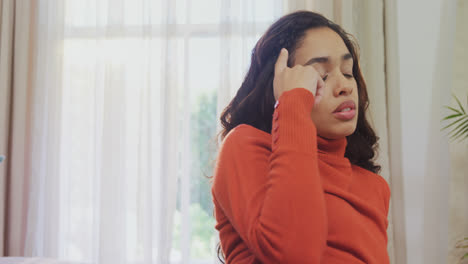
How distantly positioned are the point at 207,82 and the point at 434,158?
1.38 m

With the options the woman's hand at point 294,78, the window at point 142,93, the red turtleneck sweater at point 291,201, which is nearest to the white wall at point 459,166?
the window at point 142,93

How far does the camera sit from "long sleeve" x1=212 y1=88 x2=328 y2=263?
59 cm

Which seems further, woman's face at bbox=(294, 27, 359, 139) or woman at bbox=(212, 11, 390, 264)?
woman's face at bbox=(294, 27, 359, 139)

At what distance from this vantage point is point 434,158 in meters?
2.30

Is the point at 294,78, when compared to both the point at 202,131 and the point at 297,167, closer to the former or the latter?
the point at 297,167

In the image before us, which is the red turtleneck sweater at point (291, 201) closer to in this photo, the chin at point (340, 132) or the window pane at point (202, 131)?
the chin at point (340, 132)

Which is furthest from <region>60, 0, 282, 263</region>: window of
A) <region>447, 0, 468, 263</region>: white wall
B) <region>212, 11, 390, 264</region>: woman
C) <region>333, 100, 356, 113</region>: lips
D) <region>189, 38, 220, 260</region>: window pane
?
<region>333, 100, 356, 113</region>: lips

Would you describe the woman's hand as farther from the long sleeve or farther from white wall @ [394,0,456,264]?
white wall @ [394,0,456,264]

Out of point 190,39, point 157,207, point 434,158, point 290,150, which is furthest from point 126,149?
point 290,150

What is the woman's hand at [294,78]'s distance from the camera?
712 mm

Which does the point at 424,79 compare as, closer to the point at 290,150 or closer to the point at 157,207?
the point at 157,207

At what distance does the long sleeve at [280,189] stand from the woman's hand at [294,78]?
20 millimetres

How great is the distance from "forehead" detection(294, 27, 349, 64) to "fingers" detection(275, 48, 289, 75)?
36 mm

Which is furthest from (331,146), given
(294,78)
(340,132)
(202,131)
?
(202,131)
